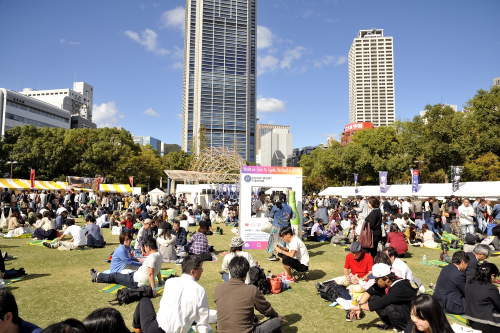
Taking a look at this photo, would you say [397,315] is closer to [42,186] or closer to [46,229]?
[46,229]

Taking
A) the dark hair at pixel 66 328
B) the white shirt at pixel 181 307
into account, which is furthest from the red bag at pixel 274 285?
the dark hair at pixel 66 328

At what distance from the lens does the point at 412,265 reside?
29.8 ft

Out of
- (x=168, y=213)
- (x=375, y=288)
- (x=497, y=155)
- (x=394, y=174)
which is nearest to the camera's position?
(x=375, y=288)

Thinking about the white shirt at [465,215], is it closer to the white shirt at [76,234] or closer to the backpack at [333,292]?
the backpack at [333,292]

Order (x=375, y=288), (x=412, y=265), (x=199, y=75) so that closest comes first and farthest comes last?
1. (x=375, y=288)
2. (x=412, y=265)
3. (x=199, y=75)

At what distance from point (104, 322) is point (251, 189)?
9078 mm

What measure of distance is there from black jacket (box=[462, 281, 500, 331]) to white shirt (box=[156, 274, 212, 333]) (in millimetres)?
3562

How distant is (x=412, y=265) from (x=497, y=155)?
1119 inches

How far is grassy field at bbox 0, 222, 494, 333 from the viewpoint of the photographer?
504 cm

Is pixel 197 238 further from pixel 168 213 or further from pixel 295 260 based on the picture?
pixel 168 213

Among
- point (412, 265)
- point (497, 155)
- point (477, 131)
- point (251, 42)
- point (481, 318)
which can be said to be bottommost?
point (412, 265)

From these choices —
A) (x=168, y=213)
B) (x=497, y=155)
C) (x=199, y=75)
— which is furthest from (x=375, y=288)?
(x=199, y=75)

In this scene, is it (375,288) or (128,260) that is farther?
(128,260)

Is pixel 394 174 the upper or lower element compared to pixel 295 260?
upper
